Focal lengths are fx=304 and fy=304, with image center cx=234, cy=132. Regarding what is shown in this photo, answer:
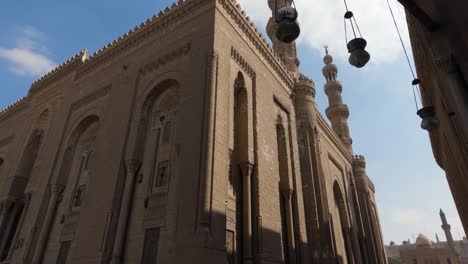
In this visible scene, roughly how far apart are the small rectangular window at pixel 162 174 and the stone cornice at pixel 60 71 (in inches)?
310

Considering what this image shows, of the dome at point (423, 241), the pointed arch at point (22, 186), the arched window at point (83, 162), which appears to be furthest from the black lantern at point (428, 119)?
the dome at point (423, 241)

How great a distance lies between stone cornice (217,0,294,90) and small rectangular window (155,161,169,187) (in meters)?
5.51

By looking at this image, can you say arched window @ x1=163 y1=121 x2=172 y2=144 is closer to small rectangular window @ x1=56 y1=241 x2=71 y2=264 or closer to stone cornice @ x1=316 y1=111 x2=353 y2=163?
small rectangular window @ x1=56 y1=241 x2=71 y2=264

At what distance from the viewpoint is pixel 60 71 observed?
1480 centimetres

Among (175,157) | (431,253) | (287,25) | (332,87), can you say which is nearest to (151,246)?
(175,157)

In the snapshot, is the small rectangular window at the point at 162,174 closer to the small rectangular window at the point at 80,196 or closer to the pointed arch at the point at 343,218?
the small rectangular window at the point at 80,196

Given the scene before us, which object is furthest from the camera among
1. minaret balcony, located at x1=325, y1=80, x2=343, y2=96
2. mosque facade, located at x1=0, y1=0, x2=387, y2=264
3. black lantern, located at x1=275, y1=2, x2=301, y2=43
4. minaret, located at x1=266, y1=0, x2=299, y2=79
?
minaret balcony, located at x1=325, y1=80, x2=343, y2=96

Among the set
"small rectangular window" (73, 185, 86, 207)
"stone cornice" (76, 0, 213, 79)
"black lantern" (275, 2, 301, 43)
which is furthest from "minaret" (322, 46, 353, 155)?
"black lantern" (275, 2, 301, 43)

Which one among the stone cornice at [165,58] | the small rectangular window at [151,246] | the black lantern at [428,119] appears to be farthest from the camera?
the stone cornice at [165,58]

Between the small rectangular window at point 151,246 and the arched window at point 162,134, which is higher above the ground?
the arched window at point 162,134

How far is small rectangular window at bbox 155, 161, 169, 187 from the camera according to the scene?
8.57 meters

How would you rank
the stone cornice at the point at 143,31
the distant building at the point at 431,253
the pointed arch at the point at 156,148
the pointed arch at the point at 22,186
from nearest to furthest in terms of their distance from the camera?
the pointed arch at the point at 156,148 < the stone cornice at the point at 143,31 < the pointed arch at the point at 22,186 < the distant building at the point at 431,253

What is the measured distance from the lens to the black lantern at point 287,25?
4492 mm

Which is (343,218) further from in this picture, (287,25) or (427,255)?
(427,255)
